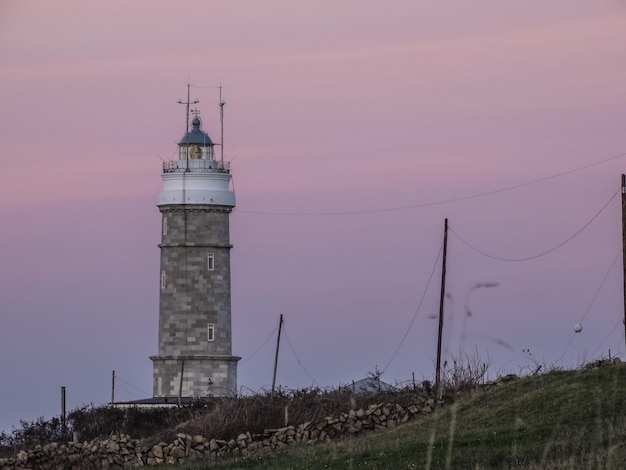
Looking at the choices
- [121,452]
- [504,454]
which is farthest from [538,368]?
[504,454]

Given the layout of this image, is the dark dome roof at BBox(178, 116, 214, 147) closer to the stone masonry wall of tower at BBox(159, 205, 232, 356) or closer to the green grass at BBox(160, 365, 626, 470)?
the stone masonry wall of tower at BBox(159, 205, 232, 356)

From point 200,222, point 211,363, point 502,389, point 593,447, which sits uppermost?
point 200,222

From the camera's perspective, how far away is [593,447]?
21.5 m

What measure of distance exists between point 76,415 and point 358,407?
18598mm

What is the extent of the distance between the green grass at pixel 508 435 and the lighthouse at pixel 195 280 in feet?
103

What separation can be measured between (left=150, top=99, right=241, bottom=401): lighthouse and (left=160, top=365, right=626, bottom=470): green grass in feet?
103

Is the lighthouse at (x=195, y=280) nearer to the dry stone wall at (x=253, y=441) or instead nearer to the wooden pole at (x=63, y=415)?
the wooden pole at (x=63, y=415)

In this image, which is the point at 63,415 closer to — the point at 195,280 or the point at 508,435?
the point at 195,280

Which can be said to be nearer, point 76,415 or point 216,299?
point 76,415

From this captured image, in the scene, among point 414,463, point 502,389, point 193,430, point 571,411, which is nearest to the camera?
point 414,463

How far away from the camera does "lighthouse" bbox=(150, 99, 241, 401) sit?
207 ft

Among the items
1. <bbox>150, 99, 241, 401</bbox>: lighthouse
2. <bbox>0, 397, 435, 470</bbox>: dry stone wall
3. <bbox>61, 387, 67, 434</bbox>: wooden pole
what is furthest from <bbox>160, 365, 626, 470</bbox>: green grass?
<bbox>150, 99, 241, 401</bbox>: lighthouse

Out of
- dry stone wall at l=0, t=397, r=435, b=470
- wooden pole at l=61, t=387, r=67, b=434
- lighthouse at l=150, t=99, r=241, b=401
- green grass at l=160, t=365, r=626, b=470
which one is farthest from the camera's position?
lighthouse at l=150, t=99, r=241, b=401

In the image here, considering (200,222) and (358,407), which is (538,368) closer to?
(358,407)
